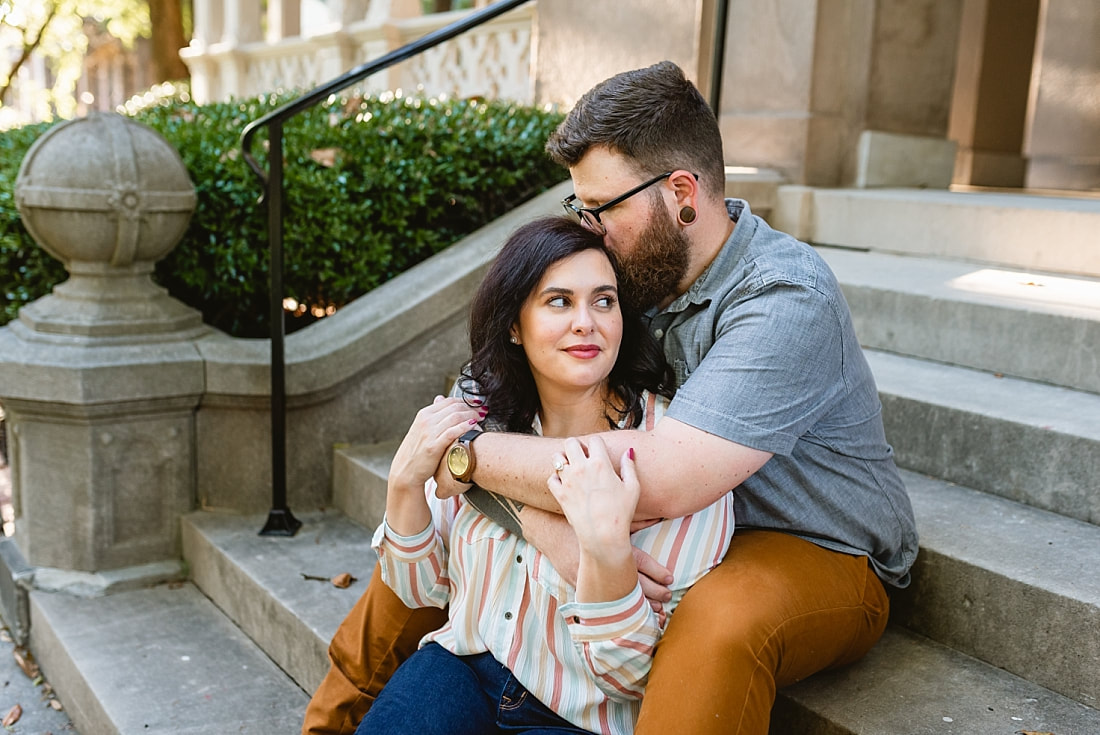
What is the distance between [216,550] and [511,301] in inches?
80.7

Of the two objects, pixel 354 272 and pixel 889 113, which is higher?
pixel 889 113

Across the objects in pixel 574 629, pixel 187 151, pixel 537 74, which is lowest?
pixel 574 629

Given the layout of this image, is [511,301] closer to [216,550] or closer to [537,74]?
[216,550]

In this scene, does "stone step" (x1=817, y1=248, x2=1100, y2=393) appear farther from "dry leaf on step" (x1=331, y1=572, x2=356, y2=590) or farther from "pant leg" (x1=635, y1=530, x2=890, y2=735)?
"dry leaf on step" (x1=331, y1=572, x2=356, y2=590)

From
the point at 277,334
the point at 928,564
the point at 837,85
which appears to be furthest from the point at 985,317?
the point at 277,334

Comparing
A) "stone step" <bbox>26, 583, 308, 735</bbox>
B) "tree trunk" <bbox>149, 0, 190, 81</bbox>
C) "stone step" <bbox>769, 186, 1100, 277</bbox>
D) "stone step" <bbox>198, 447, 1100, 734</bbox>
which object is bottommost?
"stone step" <bbox>26, 583, 308, 735</bbox>

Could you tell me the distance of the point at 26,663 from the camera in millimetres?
3799

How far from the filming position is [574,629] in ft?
6.30

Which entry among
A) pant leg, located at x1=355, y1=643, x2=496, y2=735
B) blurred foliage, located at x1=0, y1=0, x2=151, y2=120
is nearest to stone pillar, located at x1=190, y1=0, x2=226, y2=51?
blurred foliage, located at x1=0, y1=0, x2=151, y2=120

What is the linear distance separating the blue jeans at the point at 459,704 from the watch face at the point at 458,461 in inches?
16.3

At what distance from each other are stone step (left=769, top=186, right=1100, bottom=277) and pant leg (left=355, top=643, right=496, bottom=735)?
2.99 meters

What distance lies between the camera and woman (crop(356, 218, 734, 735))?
6.30ft

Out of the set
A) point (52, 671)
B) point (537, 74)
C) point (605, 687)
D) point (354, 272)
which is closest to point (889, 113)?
point (537, 74)

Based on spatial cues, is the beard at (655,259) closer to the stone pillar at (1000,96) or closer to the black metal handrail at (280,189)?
the black metal handrail at (280,189)
